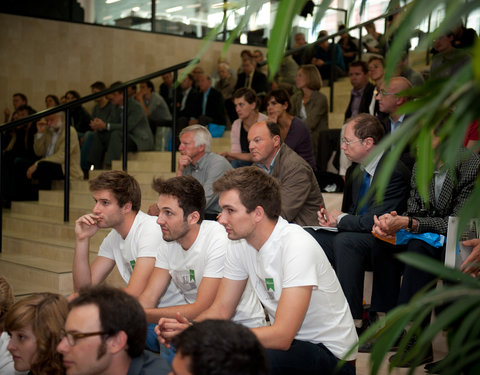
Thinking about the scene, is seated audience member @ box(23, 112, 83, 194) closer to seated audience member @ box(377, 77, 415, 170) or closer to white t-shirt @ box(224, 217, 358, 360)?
seated audience member @ box(377, 77, 415, 170)

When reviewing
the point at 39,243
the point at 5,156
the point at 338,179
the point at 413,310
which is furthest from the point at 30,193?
the point at 413,310

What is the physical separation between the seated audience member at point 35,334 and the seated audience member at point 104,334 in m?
0.45

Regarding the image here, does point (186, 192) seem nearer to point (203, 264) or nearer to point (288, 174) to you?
point (203, 264)

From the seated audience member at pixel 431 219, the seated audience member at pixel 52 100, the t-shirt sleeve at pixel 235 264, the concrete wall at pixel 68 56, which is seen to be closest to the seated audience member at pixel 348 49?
the concrete wall at pixel 68 56

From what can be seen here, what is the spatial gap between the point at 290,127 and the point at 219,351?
12.9 feet

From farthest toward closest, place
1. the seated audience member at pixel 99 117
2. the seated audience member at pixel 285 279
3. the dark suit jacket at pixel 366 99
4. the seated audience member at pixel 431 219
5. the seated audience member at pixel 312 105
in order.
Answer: the seated audience member at pixel 99 117 < the seated audience member at pixel 312 105 < the dark suit jacket at pixel 366 99 < the seated audience member at pixel 431 219 < the seated audience member at pixel 285 279

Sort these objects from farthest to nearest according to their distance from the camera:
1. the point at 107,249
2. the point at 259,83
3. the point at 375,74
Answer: the point at 259,83 < the point at 375,74 < the point at 107,249

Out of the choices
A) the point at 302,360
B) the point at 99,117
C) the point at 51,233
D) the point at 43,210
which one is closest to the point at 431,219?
the point at 302,360

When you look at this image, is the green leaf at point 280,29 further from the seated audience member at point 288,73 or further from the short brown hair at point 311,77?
the seated audience member at point 288,73

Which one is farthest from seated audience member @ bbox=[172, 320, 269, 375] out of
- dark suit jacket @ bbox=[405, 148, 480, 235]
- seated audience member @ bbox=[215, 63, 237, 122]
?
seated audience member @ bbox=[215, 63, 237, 122]

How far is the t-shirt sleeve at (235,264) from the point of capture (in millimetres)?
2469

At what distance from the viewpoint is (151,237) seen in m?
3.05

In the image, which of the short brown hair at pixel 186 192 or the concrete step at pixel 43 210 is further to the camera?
the concrete step at pixel 43 210

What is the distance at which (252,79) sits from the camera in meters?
7.81
